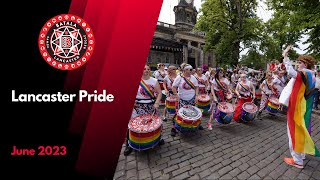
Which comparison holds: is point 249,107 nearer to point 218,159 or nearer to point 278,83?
point 278,83

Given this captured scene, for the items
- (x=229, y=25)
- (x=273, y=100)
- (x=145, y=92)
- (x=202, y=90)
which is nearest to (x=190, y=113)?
(x=145, y=92)

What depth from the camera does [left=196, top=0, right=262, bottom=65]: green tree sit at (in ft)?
54.0

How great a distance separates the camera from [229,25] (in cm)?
1806

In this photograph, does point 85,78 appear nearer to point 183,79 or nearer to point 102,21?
point 102,21

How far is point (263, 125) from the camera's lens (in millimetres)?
6020

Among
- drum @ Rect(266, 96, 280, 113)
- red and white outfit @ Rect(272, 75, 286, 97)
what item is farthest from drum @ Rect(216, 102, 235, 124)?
red and white outfit @ Rect(272, 75, 286, 97)

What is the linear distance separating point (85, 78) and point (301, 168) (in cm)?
458

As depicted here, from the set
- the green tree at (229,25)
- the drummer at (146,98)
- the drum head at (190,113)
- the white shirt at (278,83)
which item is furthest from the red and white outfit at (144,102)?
the green tree at (229,25)

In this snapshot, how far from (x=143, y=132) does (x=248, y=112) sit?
406cm

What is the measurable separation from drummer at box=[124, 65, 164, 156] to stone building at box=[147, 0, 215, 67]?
17644 mm

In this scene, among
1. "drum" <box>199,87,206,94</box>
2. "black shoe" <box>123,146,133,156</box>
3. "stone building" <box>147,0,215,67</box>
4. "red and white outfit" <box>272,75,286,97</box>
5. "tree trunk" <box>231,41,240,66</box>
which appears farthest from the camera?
"stone building" <box>147,0,215,67</box>

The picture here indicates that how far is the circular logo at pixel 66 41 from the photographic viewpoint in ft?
7.85

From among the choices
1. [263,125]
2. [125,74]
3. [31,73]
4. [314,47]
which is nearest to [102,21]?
[125,74]

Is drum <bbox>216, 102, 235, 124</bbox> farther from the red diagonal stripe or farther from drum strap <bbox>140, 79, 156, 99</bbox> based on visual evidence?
the red diagonal stripe
